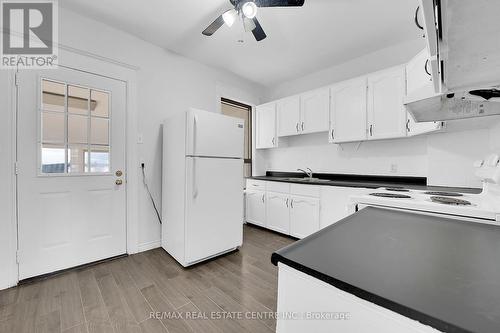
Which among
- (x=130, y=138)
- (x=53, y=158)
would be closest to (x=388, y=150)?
(x=130, y=138)

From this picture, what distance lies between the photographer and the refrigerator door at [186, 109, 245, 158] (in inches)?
86.3

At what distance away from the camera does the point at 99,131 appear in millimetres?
2328

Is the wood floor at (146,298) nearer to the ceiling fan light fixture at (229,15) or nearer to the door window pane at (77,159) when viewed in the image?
the door window pane at (77,159)

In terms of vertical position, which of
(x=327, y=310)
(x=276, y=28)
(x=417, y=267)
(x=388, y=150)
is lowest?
(x=327, y=310)

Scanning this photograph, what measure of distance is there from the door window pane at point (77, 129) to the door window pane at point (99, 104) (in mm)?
129

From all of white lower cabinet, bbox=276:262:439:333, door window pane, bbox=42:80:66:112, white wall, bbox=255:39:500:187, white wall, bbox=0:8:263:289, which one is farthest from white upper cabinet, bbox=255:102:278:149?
white lower cabinet, bbox=276:262:439:333

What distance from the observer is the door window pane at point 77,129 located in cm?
216

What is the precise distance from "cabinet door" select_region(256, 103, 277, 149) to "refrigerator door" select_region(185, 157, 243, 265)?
4.50 feet

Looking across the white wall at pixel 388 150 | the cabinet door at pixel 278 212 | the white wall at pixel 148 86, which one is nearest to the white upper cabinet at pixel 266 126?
the white wall at pixel 388 150

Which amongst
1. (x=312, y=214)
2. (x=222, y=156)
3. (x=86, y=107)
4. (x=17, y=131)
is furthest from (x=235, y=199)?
(x=17, y=131)

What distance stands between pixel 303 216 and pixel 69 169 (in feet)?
9.07

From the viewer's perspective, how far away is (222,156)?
96.2 inches

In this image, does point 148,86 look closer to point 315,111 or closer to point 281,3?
point 281,3

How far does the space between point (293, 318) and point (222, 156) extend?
1998 millimetres
